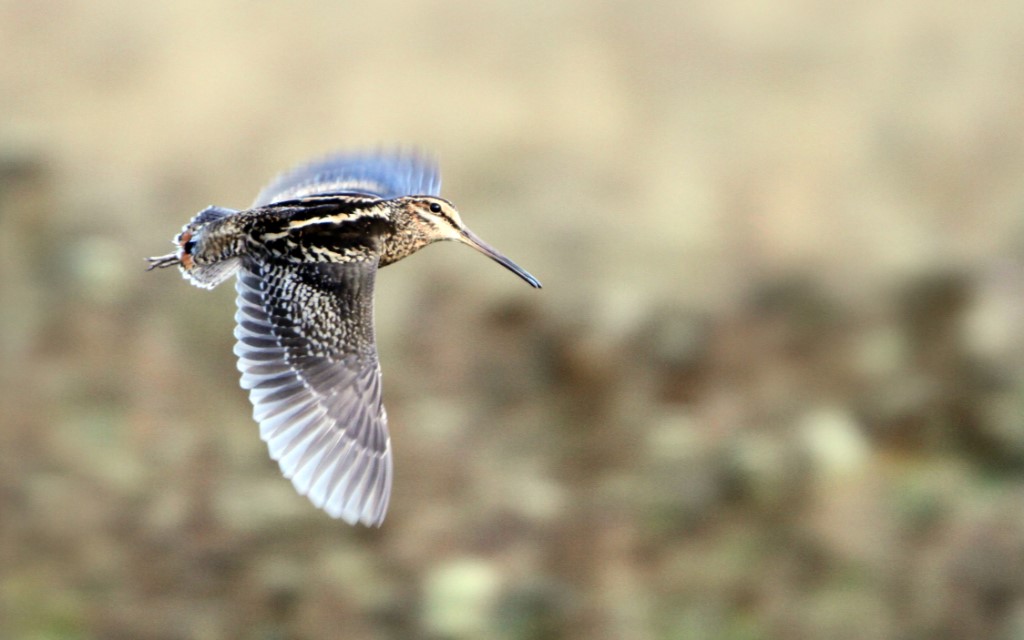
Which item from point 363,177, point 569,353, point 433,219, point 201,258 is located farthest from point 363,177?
point 569,353

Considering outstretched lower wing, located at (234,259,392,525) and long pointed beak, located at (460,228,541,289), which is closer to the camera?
outstretched lower wing, located at (234,259,392,525)

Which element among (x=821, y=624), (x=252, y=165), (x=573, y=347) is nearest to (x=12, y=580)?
(x=252, y=165)

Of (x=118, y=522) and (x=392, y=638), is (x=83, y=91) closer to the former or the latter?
(x=118, y=522)

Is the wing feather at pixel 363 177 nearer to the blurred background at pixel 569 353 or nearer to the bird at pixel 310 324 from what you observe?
the bird at pixel 310 324

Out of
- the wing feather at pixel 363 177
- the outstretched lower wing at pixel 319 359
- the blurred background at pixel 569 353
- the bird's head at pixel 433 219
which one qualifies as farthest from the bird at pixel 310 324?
the blurred background at pixel 569 353

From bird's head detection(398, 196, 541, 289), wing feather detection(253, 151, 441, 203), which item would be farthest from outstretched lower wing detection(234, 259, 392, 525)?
wing feather detection(253, 151, 441, 203)

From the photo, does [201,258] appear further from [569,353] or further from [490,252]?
[569,353]

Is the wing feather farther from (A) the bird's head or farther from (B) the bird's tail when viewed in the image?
(B) the bird's tail
